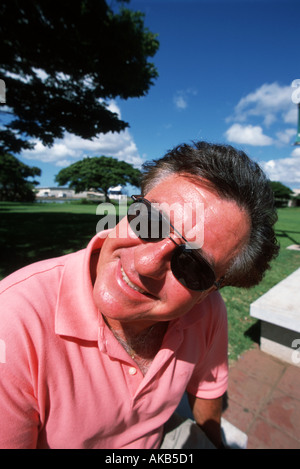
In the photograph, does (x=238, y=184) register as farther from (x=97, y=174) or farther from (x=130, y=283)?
(x=97, y=174)

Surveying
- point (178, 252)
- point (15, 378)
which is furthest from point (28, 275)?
point (178, 252)

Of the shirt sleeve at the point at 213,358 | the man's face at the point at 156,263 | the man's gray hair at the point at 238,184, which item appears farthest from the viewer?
the shirt sleeve at the point at 213,358

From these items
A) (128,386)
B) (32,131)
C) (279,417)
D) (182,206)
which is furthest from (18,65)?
(279,417)

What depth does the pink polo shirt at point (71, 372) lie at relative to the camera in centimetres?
87

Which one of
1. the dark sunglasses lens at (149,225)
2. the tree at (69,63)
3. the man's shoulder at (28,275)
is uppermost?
the tree at (69,63)

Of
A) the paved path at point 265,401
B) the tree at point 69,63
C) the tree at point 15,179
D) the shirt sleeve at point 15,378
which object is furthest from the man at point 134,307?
the tree at point 15,179

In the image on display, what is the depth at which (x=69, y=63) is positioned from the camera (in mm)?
7391

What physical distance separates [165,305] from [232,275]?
494 mm

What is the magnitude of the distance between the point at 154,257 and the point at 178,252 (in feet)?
0.42

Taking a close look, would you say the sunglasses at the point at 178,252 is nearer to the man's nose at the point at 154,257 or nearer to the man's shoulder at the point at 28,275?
the man's nose at the point at 154,257

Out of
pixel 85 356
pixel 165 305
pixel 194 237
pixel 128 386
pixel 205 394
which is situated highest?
pixel 194 237

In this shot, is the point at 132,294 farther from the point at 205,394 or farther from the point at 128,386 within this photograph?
the point at 205,394

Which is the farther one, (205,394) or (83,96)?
(83,96)

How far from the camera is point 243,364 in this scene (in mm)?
2814
